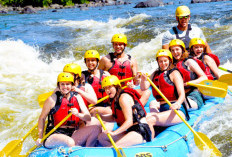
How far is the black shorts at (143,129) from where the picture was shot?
369cm

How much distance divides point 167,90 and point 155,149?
993mm

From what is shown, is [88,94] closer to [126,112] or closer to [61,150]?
[126,112]

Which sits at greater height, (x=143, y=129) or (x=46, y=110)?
(x=46, y=110)

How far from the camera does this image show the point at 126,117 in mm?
3598

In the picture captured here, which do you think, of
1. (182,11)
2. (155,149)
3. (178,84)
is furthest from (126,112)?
(182,11)

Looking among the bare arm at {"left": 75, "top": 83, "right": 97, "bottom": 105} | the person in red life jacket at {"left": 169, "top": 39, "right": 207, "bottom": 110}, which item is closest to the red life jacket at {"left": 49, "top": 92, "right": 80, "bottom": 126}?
the bare arm at {"left": 75, "top": 83, "right": 97, "bottom": 105}

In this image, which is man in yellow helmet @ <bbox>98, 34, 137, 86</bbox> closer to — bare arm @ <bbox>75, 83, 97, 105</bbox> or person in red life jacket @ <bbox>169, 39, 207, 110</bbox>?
person in red life jacket @ <bbox>169, 39, 207, 110</bbox>

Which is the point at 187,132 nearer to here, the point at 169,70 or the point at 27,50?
the point at 169,70

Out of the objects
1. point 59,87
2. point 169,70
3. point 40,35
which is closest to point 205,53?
point 169,70

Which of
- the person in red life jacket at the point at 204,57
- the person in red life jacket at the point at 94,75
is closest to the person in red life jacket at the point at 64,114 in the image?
the person in red life jacket at the point at 94,75

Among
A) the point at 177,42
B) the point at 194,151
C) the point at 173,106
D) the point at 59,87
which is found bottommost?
the point at 194,151

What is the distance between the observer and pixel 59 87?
12.7ft

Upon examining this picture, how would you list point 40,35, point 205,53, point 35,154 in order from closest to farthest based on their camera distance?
point 35,154 → point 205,53 → point 40,35

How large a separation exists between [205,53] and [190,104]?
125 centimetres
